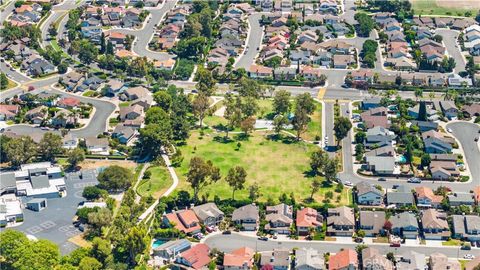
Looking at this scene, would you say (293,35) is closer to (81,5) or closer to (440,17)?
(440,17)

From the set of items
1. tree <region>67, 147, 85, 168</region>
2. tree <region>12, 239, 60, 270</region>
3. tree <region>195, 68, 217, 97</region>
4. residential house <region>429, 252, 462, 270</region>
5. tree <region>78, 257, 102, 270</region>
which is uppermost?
tree <region>195, 68, 217, 97</region>

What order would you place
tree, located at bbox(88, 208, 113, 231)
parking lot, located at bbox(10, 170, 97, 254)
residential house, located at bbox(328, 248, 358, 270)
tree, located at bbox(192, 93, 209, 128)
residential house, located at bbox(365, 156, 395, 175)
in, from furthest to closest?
tree, located at bbox(192, 93, 209, 128)
residential house, located at bbox(365, 156, 395, 175)
parking lot, located at bbox(10, 170, 97, 254)
tree, located at bbox(88, 208, 113, 231)
residential house, located at bbox(328, 248, 358, 270)

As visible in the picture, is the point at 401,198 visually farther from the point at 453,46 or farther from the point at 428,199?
the point at 453,46

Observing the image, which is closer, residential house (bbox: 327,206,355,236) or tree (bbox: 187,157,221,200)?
residential house (bbox: 327,206,355,236)

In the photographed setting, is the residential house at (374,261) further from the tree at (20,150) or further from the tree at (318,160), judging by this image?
the tree at (20,150)

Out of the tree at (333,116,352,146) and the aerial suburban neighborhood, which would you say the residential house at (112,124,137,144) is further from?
the tree at (333,116,352,146)

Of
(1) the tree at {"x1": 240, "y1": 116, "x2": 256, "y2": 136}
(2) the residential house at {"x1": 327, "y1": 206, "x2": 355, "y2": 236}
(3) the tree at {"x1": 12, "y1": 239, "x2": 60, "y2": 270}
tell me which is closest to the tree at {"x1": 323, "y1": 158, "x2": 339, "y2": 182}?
(2) the residential house at {"x1": 327, "y1": 206, "x2": 355, "y2": 236}

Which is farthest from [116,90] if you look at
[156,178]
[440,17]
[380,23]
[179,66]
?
[440,17]
